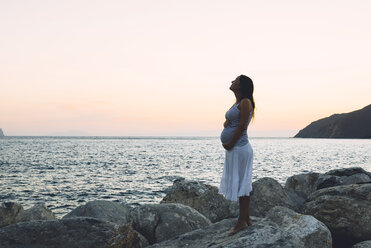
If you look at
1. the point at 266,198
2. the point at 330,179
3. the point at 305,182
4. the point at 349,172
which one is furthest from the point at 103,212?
the point at 349,172

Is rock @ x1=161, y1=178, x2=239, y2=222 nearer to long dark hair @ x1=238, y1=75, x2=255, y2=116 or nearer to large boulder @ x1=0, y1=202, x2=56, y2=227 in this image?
large boulder @ x1=0, y1=202, x2=56, y2=227

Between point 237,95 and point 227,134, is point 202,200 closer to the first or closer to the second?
point 227,134

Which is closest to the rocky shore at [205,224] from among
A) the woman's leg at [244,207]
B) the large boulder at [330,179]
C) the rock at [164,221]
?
the rock at [164,221]

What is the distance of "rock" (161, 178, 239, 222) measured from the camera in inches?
388

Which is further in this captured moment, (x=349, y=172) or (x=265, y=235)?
(x=349, y=172)

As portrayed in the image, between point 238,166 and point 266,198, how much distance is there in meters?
5.36

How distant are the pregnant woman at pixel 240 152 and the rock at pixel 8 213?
9.19m

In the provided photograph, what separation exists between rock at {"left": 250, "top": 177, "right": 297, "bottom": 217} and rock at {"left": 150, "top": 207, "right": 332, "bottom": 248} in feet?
7.73

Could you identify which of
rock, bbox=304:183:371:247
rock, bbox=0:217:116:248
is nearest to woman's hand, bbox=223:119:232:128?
rock, bbox=0:217:116:248

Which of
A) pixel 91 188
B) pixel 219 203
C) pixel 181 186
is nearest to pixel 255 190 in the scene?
pixel 219 203

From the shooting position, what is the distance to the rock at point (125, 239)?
6.68 m

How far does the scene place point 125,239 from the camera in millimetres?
6695

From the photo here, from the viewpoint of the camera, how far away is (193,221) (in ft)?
24.4

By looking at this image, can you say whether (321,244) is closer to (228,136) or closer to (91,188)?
(228,136)
